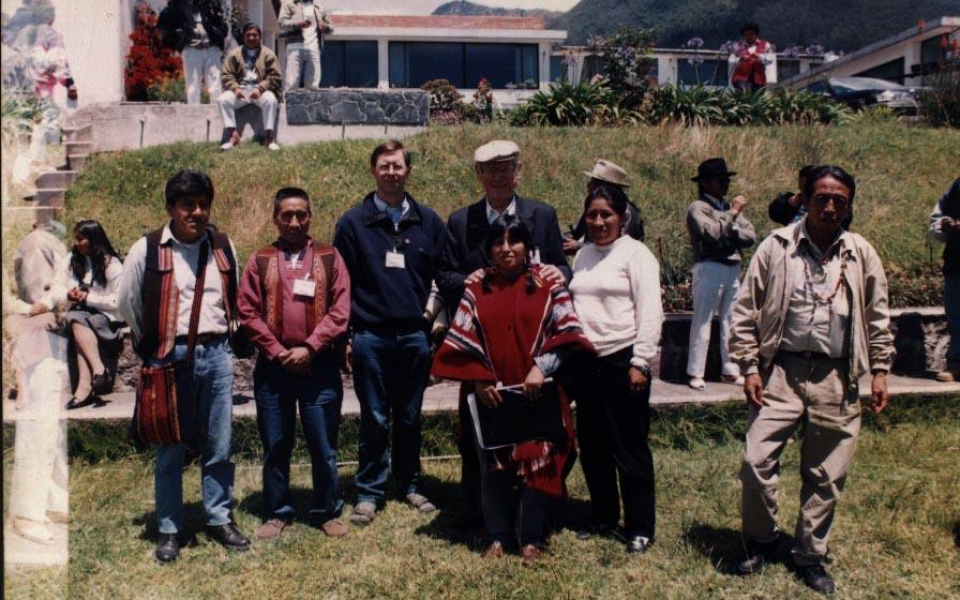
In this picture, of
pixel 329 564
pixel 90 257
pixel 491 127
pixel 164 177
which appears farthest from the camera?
pixel 491 127

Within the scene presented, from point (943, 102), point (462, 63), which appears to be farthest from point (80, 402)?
point (462, 63)

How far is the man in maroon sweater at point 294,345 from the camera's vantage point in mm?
4324

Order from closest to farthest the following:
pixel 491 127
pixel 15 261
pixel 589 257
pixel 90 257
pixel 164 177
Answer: pixel 15 261 → pixel 589 257 → pixel 90 257 → pixel 164 177 → pixel 491 127

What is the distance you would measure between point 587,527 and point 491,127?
26.2 feet

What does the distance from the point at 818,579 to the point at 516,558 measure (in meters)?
1.34

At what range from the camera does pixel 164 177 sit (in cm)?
1005

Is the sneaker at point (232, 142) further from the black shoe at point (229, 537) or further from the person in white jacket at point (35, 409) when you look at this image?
the person in white jacket at point (35, 409)

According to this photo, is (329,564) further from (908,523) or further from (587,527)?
(908,523)

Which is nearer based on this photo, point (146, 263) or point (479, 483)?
point (146, 263)

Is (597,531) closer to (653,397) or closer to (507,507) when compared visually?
(507,507)

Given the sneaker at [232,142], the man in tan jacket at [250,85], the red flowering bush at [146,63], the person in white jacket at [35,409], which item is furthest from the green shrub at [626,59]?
the person in white jacket at [35,409]

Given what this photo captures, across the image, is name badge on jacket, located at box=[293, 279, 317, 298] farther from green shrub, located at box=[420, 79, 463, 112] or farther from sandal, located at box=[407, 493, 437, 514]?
green shrub, located at box=[420, 79, 463, 112]

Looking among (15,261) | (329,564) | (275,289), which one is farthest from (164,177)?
(15,261)

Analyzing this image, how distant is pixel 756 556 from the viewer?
4.00 meters
